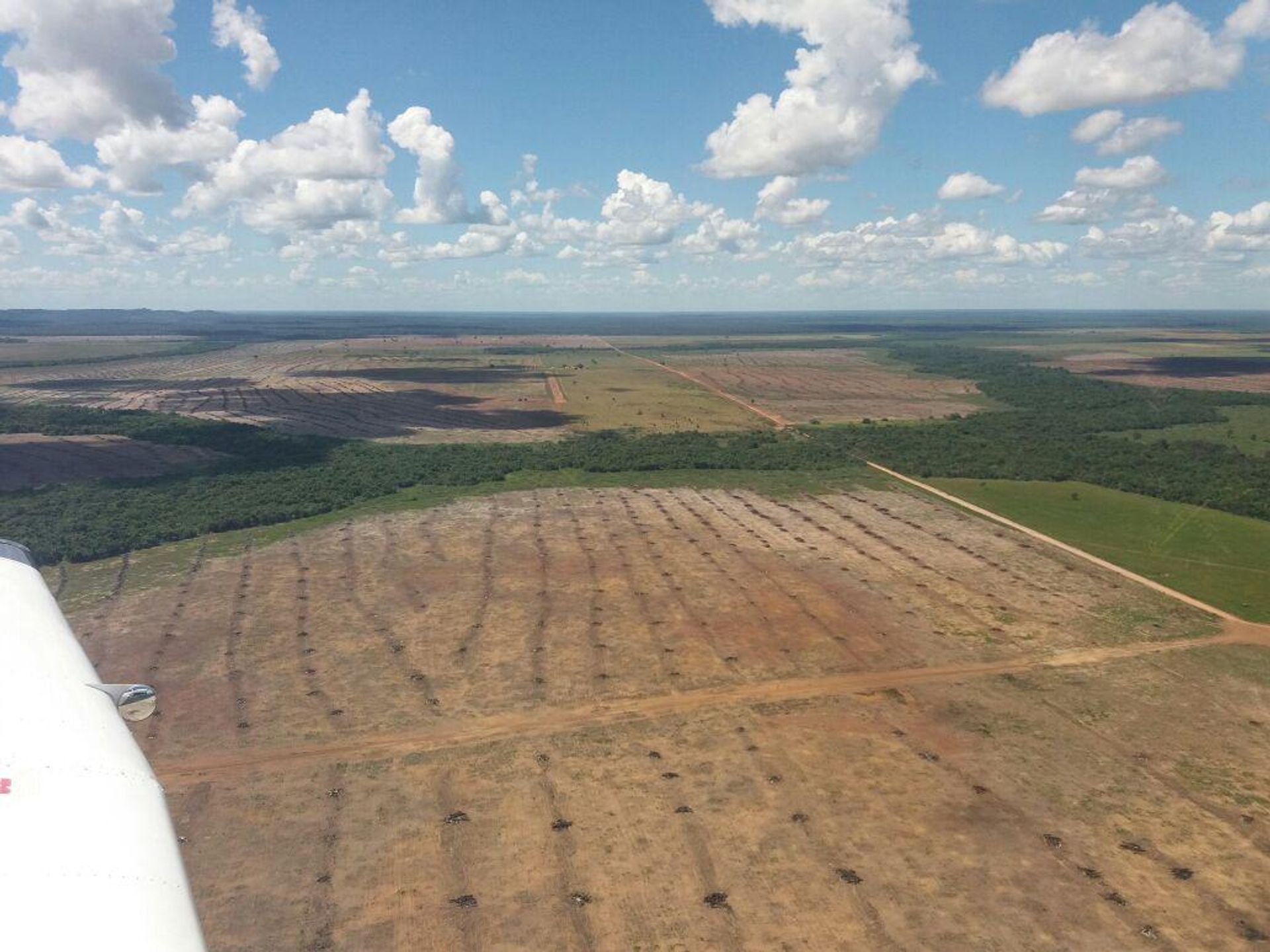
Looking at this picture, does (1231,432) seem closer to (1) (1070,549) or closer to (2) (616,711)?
(1) (1070,549)

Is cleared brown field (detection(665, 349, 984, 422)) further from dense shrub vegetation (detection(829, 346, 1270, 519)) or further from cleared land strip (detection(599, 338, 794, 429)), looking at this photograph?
dense shrub vegetation (detection(829, 346, 1270, 519))

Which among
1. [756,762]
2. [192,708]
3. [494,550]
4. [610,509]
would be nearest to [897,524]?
[610,509]

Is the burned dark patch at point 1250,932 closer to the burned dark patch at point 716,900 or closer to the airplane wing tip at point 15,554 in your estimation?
the burned dark patch at point 716,900

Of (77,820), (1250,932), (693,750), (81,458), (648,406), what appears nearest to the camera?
(77,820)

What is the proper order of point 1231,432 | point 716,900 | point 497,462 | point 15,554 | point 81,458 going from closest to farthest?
point 15,554
point 716,900
point 81,458
point 497,462
point 1231,432

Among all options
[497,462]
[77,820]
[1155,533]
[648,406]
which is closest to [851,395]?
[648,406]

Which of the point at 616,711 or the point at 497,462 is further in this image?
the point at 497,462

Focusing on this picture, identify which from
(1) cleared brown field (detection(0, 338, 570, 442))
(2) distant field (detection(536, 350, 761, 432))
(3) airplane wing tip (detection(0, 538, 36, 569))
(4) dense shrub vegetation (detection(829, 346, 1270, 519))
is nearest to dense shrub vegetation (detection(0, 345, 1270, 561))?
(4) dense shrub vegetation (detection(829, 346, 1270, 519))
